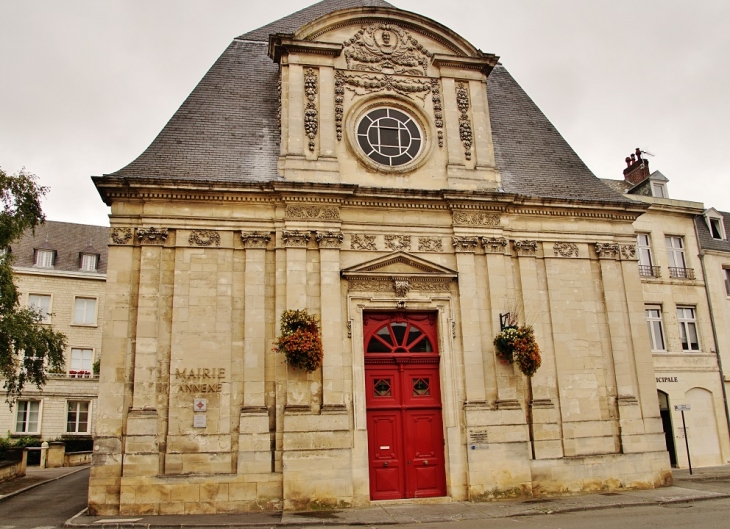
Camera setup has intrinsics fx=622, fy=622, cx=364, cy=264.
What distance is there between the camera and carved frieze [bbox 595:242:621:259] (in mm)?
16688

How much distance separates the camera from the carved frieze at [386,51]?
1662 centimetres

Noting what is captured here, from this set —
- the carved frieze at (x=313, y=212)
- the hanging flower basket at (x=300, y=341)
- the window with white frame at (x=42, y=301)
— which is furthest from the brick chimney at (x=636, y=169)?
the window with white frame at (x=42, y=301)

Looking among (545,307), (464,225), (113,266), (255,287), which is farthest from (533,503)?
(113,266)

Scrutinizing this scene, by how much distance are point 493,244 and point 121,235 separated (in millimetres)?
8953

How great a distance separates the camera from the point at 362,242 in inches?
599

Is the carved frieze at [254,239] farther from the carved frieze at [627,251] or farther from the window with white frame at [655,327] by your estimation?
the window with white frame at [655,327]

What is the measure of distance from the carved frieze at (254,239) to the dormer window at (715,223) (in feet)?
60.2

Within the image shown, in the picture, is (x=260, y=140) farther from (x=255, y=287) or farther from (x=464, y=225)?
(x=464, y=225)

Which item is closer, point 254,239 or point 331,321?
point 331,321

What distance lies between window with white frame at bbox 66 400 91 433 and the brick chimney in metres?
29.6

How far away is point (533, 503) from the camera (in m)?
13.5

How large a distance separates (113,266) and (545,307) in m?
10.5

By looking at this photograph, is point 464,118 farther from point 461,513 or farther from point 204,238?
point 461,513

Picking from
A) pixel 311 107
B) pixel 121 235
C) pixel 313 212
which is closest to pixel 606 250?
pixel 313 212
